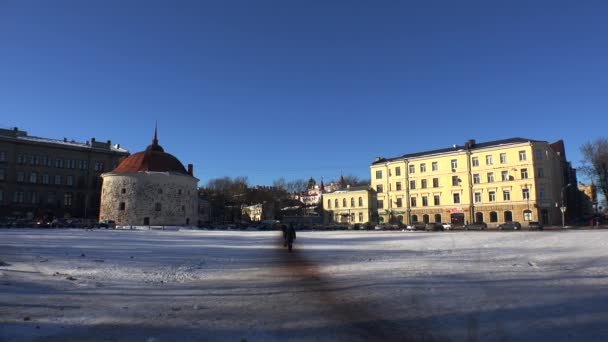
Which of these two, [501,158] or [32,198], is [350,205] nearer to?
[501,158]

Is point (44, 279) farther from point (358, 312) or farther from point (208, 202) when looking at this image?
point (208, 202)

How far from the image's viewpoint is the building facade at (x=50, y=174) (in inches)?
2940

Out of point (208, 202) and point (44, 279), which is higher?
point (208, 202)

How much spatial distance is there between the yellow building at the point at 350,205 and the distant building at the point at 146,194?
26.6m

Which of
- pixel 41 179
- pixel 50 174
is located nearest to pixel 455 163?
pixel 50 174

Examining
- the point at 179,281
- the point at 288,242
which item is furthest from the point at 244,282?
the point at 288,242

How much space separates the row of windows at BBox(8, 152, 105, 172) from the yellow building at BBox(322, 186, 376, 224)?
160 feet

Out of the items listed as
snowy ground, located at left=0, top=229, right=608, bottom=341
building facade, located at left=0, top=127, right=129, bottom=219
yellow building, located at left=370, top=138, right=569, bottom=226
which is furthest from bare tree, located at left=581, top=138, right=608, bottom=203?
building facade, located at left=0, top=127, right=129, bottom=219

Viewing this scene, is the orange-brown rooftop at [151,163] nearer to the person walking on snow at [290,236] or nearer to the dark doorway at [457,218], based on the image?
the dark doorway at [457,218]

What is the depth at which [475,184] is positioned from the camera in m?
58.8

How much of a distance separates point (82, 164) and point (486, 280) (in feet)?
293

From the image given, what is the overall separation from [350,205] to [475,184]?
22.8 m

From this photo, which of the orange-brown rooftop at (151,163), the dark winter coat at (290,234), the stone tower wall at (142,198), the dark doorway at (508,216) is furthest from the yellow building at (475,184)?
the dark winter coat at (290,234)

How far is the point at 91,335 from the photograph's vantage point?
5992 millimetres
